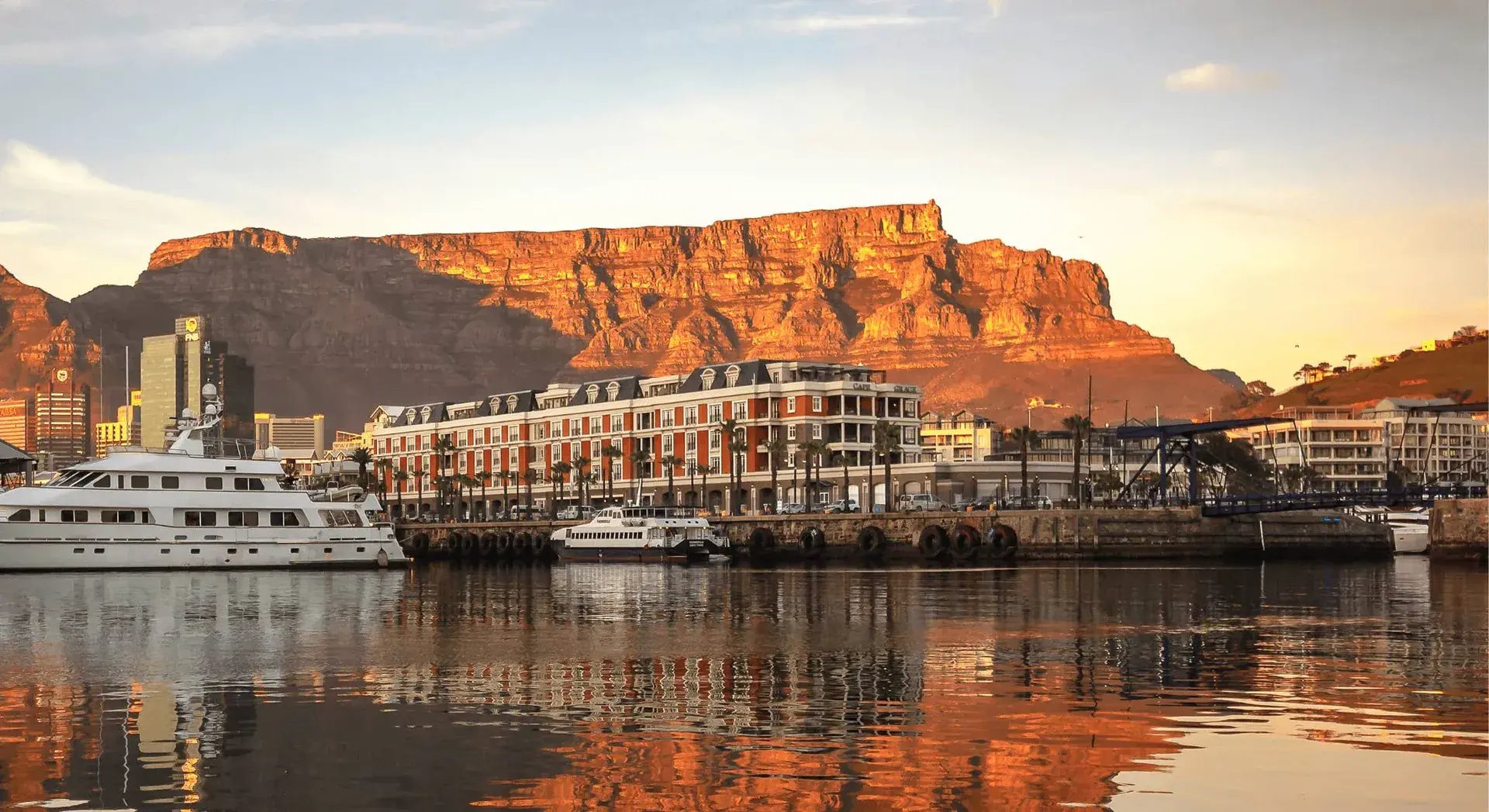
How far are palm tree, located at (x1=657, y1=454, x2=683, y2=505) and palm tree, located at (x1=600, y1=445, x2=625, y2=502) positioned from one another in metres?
5.15

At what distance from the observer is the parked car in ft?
504

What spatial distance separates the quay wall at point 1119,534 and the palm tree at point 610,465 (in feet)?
173

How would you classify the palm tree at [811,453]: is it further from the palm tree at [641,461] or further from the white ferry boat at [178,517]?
the white ferry boat at [178,517]

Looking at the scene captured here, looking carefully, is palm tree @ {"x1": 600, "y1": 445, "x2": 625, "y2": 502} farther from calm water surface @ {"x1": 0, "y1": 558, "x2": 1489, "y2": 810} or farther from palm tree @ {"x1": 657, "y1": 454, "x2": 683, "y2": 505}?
calm water surface @ {"x1": 0, "y1": 558, "x2": 1489, "y2": 810}

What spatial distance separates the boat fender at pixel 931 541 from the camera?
120625mm

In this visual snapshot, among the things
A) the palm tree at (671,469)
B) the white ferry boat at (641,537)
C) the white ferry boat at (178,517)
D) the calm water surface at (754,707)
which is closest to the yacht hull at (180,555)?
the white ferry boat at (178,517)

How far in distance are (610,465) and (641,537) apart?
63.7m

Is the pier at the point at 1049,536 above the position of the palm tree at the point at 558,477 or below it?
below

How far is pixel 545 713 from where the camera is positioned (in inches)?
1216

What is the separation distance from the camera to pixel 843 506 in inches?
6216

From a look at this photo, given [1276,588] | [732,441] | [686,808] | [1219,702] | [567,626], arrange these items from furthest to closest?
1. [732,441]
2. [1276,588]
3. [567,626]
4. [1219,702]
5. [686,808]

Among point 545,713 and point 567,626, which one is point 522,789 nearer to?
point 545,713

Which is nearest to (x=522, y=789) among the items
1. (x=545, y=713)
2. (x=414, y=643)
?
(x=545, y=713)

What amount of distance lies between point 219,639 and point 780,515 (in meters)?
91.0
